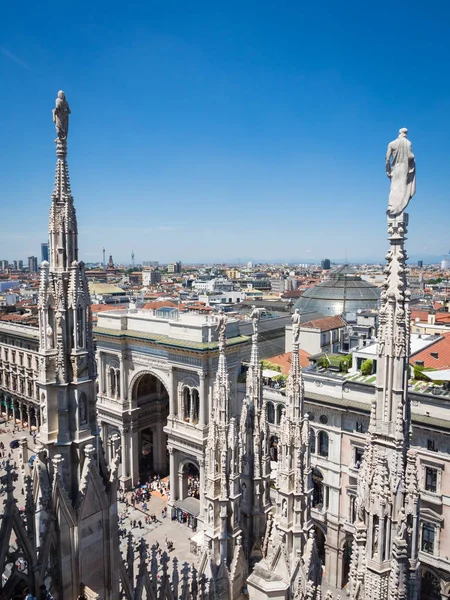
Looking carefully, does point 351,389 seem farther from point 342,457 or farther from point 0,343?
point 0,343

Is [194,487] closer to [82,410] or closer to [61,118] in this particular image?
[82,410]

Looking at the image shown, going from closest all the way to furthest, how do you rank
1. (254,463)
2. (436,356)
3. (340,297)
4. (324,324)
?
(254,463)
(436,356)
(324,324)
(340,297)

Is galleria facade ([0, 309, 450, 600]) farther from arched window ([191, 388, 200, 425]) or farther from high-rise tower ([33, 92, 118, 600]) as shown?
high-rise tower ([33, 92, 118, 600])

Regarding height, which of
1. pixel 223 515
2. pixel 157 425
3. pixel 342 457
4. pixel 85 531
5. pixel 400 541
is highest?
pixel 400 541

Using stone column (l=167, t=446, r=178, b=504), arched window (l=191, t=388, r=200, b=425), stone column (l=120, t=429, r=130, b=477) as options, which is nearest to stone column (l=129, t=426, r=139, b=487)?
stone column (l=120, t=429, r=130, b=477)

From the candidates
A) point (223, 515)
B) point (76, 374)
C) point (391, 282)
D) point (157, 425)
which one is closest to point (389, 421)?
point (391, 282)

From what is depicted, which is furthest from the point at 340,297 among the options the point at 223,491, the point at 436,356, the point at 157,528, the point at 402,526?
the point at 402,526

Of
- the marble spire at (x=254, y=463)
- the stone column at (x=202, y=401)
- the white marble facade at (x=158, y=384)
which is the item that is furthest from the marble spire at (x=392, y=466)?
the stone column at (x=202, y=401)
